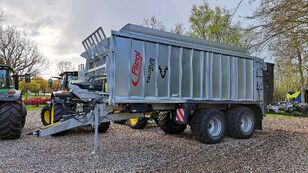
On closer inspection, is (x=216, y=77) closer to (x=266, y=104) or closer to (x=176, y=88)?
(x=176, y=88)

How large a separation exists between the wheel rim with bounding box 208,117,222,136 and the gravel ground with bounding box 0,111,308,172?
1.48 ft

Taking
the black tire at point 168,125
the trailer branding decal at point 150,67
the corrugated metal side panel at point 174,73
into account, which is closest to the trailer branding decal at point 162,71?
the corrugated metal side panel at point 174,73

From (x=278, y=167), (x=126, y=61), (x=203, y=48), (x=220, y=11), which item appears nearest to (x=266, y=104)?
(x=203, y=48)

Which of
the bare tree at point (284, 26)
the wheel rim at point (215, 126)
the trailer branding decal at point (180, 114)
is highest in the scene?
the bare tree at point (284, 26)

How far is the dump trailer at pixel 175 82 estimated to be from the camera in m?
7.44

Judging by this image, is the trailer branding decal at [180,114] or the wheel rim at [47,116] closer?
the trailer branding decal at [180,114]

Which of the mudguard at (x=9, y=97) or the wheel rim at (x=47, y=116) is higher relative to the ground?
the mudguard at (x=9, y=97)

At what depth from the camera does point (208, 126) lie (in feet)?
29.9

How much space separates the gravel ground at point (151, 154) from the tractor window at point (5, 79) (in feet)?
5.71

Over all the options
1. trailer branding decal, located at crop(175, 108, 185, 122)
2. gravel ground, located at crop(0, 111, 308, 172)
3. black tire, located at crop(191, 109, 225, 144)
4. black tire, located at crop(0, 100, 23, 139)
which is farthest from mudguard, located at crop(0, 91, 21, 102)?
black tire, located at crop(191, 109, 225, 144)

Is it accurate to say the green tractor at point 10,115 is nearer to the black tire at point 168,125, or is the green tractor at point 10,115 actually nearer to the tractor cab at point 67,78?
the tractor cab at point 67,78

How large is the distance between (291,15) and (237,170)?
5.38 metres

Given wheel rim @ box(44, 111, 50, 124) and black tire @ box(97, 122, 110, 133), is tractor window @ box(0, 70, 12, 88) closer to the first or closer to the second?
wheel rim @ box(44, 111, 50, 124)

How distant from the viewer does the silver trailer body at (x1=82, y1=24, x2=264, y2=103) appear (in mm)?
7359
